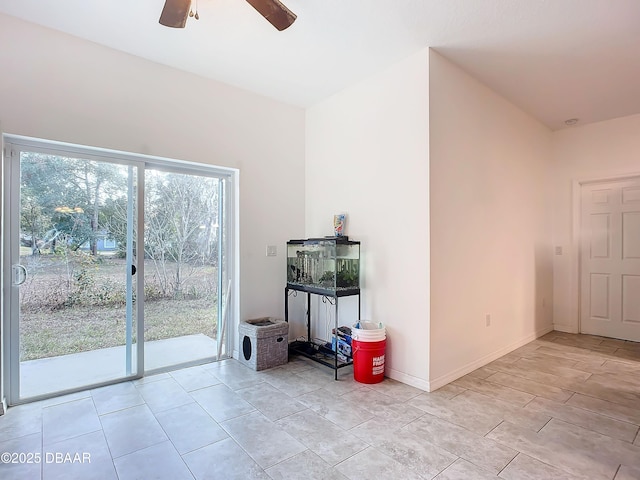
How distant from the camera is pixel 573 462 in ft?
6.18

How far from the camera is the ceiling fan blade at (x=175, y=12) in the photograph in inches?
75.7

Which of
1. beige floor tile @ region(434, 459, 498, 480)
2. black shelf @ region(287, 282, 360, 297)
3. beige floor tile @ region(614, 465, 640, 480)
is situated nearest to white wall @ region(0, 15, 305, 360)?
black shelf @ region(287, 282, 360, 297)

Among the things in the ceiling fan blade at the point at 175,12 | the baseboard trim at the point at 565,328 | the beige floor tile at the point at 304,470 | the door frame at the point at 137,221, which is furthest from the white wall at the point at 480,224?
the door frame at the point at 137,221

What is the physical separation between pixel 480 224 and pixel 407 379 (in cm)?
161

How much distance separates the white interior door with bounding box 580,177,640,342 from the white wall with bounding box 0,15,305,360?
12.4 feet

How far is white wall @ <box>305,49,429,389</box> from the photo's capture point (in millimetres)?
2854

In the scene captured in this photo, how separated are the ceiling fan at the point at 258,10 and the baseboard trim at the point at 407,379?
8.98 feet

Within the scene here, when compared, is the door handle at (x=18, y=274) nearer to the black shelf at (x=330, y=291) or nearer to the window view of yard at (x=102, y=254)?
the window view of yard at (x=102, y=254)

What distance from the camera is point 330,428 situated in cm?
222

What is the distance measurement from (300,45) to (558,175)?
3.97 metres

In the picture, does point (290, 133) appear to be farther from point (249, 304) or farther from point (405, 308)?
point (405, 308)

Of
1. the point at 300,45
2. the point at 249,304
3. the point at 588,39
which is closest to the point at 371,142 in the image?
the point at 300,45

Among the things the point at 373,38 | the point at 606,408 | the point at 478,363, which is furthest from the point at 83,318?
the point at 606,408

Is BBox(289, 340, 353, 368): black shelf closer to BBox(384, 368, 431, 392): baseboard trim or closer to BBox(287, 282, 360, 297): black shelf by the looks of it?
BBox(384, 368, 431, 392): baseboard trim
